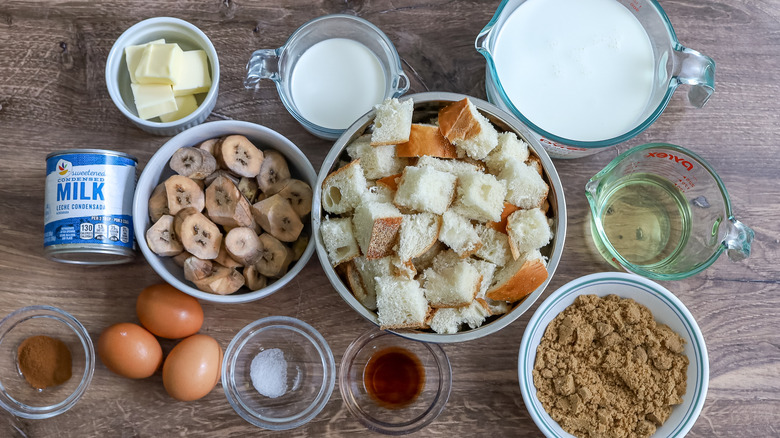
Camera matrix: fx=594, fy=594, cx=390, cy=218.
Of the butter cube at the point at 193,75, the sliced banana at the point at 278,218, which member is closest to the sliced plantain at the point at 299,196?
the sliced banana at the point at 278,218

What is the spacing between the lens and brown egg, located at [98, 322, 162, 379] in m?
1.37

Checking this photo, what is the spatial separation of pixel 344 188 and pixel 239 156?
305mm

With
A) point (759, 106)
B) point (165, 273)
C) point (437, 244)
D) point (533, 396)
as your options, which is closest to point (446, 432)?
point (533, 396)

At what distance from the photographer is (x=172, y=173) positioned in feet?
4.67

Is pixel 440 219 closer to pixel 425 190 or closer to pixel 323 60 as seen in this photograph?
pixel 425 190

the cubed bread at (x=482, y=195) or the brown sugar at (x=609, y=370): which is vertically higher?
the cubed bread at (x=482, y=195)

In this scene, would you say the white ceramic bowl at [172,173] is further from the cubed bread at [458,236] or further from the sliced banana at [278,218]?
the cubed bread at [458,236]

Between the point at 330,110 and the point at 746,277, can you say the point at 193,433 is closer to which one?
the point at 330,110

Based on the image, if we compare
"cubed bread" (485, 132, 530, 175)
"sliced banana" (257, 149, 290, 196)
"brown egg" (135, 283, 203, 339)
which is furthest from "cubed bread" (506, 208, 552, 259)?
"brown egg" (135, 283, 203, 339)

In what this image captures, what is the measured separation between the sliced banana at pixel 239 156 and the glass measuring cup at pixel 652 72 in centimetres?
57

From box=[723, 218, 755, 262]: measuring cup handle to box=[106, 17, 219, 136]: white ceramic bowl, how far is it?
1249 millimetres

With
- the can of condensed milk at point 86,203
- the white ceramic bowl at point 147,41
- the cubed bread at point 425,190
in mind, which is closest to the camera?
the cubed bread at point 425,190

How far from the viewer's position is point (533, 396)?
53.6 inches

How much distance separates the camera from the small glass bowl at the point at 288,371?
1442 mm
